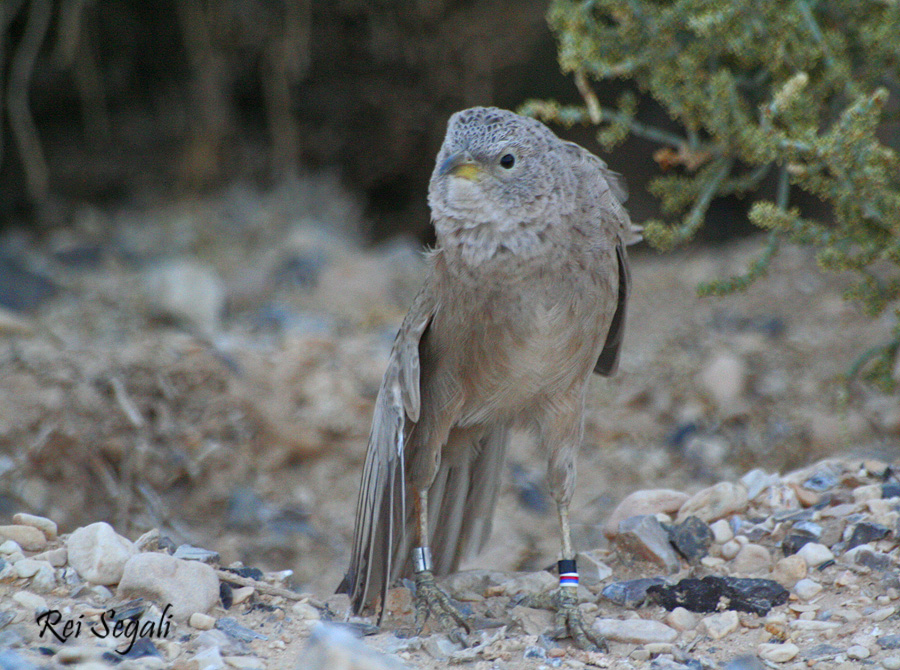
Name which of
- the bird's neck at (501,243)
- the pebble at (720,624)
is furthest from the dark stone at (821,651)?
the bird's neck at (501,243)

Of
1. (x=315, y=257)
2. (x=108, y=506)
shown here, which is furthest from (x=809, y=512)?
(x=315, y=257)

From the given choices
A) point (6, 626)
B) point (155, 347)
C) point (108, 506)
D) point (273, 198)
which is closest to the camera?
point (6, 626)

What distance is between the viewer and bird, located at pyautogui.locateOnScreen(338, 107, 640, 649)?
2967mm

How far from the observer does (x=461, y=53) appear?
698 centimetres

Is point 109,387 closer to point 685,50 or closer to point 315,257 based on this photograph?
point 315,257

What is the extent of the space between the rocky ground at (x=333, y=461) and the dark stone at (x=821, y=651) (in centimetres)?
1

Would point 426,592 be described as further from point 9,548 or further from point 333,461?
point 333,461

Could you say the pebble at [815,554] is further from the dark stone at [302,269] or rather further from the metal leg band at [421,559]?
the dark stone at [302,269]

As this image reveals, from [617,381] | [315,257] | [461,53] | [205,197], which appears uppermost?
[461,53]

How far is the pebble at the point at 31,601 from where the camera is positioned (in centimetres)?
260

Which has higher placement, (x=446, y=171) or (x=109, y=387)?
(x=446, y=171)

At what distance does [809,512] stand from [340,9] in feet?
16.3

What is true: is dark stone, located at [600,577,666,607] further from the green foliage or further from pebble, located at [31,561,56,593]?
pebble, located at [31,561,56,593]

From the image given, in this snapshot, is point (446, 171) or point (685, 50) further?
point (685, 50)
